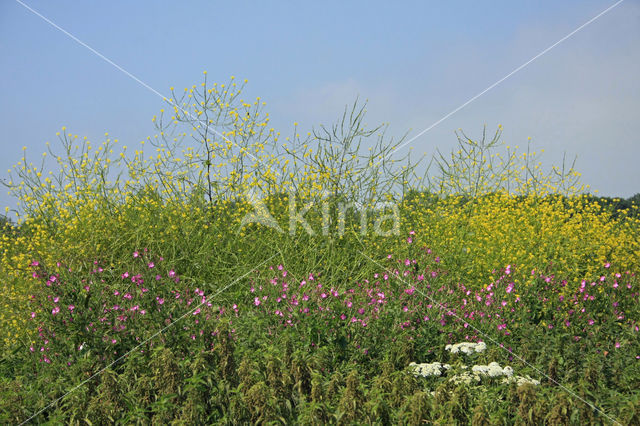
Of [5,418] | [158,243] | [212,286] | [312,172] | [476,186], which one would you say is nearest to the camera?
[5,418]

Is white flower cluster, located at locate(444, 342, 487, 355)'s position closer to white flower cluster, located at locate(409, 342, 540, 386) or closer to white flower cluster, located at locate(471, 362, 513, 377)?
white flower cluster, located at locate(409, 342, 540, 386)

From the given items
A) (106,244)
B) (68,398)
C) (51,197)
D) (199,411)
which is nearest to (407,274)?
(199,411)

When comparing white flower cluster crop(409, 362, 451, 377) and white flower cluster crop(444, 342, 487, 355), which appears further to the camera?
white flower cluster crop(444, 342, 487, 355)

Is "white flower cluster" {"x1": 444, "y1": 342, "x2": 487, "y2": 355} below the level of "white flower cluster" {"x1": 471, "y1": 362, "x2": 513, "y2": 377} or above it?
above

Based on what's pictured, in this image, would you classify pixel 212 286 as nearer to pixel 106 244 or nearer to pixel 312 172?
pixel 106 244

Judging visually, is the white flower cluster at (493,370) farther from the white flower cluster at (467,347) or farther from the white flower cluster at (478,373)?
the white flower cluster at (467,347)

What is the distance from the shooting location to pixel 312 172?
7.16 metres

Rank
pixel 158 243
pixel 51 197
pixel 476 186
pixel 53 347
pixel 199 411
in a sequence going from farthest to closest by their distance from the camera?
pixel 476 186, pixel 51 197, pixel 158 243, pixel 53 347, pixel 199 411

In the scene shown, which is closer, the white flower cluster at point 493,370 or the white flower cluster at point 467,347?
the white flower cluster at point 493,370

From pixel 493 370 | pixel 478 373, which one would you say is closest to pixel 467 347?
pixel 478 373

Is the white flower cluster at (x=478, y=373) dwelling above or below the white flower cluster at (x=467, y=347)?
below

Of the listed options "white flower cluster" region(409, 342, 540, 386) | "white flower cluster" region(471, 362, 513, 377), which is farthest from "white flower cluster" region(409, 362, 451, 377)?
"white flower cluster" region(471, 362, 513, 377)

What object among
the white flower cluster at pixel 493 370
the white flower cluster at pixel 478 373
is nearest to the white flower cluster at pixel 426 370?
the white flower cluster at pixel 478 373

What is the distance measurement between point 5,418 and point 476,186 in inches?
288
